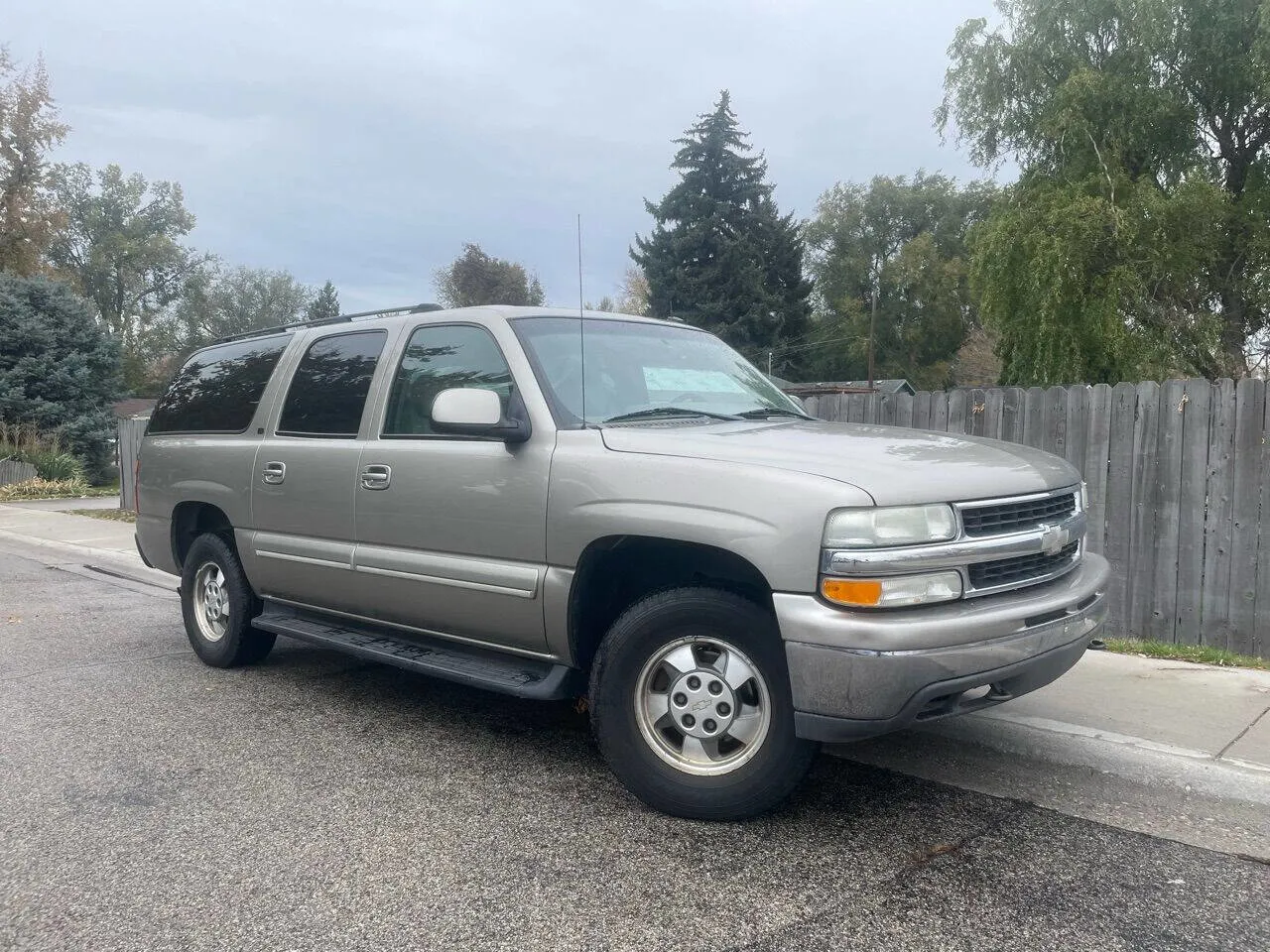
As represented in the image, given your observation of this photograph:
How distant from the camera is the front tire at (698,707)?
3.49 metres

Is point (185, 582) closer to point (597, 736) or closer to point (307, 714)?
point (307, 714)

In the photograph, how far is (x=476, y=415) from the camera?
407cm

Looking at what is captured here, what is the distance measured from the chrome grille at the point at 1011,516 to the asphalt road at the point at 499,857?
3.60ft

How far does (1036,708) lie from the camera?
4.95 meters

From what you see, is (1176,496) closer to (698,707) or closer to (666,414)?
(666,414)

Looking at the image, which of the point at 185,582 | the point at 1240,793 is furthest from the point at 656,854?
the point at 185,582

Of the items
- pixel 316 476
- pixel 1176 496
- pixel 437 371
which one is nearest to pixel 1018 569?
pixel 437 371

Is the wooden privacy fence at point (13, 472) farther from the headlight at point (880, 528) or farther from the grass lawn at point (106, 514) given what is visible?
the headlight at point (880, 528)

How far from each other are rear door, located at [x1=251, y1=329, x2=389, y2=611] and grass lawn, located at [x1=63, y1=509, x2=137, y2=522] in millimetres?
11118

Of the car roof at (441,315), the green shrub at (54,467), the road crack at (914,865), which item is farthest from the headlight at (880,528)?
the green shrub at (54,467)

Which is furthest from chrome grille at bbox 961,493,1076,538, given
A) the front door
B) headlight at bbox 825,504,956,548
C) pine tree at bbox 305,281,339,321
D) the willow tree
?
pine tree at bbox 305,281,339,321

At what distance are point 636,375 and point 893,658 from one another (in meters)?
1.94

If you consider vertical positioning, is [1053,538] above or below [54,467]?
above

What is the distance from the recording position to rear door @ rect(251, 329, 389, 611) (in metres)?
4.99
